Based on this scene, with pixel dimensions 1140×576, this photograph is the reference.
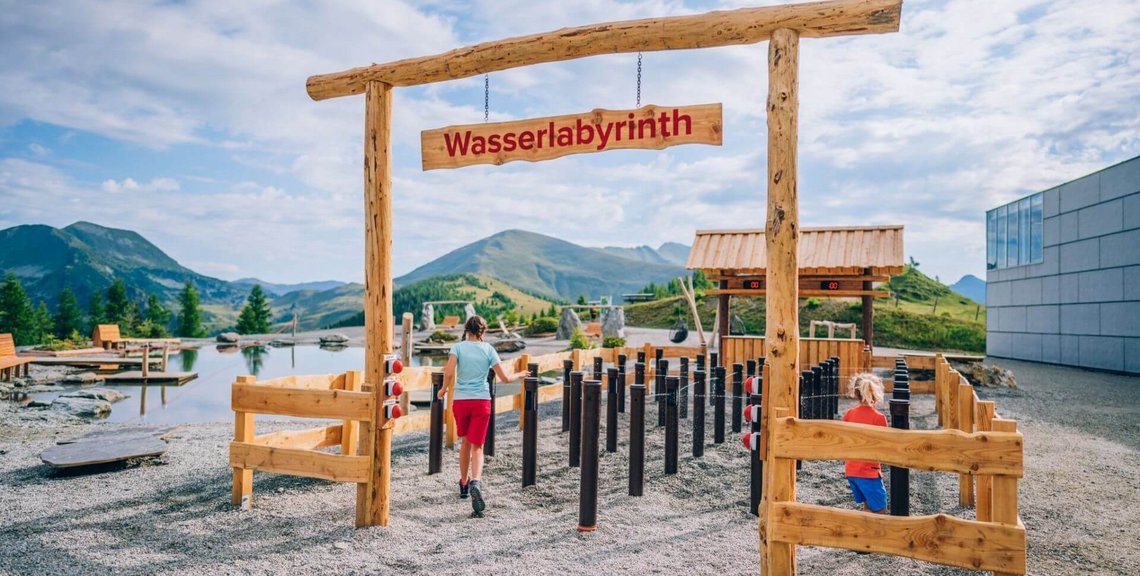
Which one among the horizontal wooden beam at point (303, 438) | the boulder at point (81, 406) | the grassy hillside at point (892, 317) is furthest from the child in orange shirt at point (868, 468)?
the grassy hillside at point (892, 317)

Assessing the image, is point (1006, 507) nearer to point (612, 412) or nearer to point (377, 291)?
point (612, 412)

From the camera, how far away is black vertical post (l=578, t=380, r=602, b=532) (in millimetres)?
5910

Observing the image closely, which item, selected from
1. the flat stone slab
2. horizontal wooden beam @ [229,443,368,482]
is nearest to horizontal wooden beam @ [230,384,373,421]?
horizontal wooden beam @ [229,443,368,482]

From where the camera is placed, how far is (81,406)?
44.2 feet

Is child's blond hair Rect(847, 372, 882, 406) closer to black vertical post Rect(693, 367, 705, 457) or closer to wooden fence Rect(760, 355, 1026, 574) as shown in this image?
wooden fence Rect(760, 355, 1026, 574)

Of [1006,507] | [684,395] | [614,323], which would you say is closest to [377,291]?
[1006,507]

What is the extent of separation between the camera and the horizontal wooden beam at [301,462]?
6105 mm

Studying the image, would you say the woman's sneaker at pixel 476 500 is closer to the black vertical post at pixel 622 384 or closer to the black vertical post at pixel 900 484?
the black vertical post at pixel 900 484

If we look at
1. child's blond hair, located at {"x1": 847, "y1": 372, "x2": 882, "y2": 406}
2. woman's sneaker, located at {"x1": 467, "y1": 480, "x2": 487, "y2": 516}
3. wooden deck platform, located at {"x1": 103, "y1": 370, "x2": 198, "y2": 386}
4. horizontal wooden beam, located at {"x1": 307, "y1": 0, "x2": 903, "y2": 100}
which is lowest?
wooden deck platform, located at {"x1": 103, "y1": 370, "x2": 198, "y2": 386}

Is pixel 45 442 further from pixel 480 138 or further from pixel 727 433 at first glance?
pixel 727 433

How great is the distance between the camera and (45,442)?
972 centimetres

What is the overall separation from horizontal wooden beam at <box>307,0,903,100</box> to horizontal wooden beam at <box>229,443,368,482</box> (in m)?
3.47

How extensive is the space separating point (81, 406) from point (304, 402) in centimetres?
1035

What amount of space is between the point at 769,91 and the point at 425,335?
112ft
